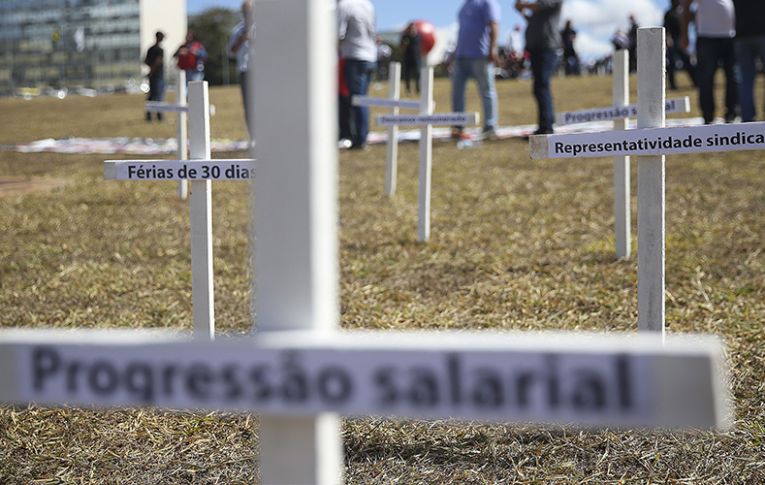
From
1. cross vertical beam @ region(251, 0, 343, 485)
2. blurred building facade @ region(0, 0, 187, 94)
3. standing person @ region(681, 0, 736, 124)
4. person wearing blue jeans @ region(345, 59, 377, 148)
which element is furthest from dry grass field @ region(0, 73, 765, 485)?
blurred building facade @ region(0, 0, 187, 94)

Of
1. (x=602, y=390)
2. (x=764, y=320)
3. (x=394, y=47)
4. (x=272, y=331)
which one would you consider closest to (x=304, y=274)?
(x=272, y=331)

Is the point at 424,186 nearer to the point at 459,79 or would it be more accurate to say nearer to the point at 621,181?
the point at 621,181

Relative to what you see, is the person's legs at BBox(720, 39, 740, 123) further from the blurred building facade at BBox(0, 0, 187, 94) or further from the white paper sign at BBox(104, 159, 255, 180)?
the blurred building facade at BBox(0, 0, 187, 94)

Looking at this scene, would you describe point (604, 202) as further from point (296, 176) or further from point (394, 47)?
point (394, 47)

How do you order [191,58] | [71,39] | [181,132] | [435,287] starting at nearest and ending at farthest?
[435,287], [181,132], [191,58], [71,39]

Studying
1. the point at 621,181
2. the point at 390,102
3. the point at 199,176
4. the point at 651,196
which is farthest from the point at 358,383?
the point at 390,102

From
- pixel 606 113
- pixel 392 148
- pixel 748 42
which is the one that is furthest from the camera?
pixel 748 42

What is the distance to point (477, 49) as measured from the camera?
10.0 m

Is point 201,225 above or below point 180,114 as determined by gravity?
below

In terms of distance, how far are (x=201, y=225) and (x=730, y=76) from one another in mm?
8075

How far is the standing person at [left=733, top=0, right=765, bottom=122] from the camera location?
26.6ft

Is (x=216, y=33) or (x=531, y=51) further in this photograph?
(x=216, y=33)

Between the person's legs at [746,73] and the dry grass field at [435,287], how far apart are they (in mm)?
430

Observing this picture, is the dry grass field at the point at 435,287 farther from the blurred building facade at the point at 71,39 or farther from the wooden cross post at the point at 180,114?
the blurred building facade at the point at 71,39
